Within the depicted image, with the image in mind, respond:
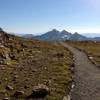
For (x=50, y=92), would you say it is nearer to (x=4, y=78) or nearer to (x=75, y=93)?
(x=75, y=93)

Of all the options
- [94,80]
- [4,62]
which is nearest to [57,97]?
[94,80]

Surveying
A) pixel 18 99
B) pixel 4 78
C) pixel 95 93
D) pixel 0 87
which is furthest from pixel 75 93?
pixel 4 78

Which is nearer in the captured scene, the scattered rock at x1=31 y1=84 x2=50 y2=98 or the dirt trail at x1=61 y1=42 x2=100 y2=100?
the scattered rock at x1=31 y1=84 x2=50 y2=98

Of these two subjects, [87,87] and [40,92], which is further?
[87,87]

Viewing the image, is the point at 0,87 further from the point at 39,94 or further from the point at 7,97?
the point at 39,94

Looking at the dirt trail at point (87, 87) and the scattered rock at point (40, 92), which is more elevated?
the scattered rock at point (40, 92)

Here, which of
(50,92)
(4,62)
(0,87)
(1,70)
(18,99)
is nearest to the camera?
(18,99)

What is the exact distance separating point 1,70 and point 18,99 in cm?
1596

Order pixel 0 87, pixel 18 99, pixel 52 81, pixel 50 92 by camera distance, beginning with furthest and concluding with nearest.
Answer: pixel 52 81, pixel 0 87, pixel 50 92, pixel 18 99

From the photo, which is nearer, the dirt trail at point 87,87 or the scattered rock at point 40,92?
the scattered rock at point 40,92

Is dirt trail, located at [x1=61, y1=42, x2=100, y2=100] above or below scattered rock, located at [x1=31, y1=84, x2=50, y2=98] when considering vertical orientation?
below

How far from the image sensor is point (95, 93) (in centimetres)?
2241

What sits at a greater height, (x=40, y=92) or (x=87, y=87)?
(x=40, y=92)

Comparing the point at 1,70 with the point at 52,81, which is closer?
the point at 52,81
